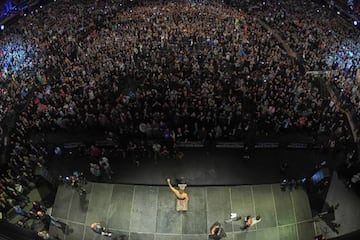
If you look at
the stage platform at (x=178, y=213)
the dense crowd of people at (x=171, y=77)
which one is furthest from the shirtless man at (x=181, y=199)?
the dense crowd of people at (x=171, y=77)

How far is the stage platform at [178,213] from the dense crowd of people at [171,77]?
92.1 inches

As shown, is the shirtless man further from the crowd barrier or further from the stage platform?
the crowd barrier

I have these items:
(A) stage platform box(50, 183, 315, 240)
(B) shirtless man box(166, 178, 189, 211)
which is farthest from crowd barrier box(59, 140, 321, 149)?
(B) shirtless man box(166, 178, 189, 211)

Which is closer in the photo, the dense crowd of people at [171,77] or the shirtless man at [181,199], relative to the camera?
the shirtless man at [181,199]

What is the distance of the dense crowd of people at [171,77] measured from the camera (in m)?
17.5

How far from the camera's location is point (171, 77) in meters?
20.8

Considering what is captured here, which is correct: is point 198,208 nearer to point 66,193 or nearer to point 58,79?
point 66,193

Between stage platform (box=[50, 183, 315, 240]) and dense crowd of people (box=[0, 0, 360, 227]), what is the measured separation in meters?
2.34

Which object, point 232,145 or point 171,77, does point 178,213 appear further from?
point 171,77

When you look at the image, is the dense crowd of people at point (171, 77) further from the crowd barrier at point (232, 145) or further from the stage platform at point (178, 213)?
the stage platform at point (178, 213)

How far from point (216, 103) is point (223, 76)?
9.17ft

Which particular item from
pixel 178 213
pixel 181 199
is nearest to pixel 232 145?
pixel 181 199

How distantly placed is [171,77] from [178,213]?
877 cm

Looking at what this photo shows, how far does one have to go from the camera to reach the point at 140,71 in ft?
72.5
